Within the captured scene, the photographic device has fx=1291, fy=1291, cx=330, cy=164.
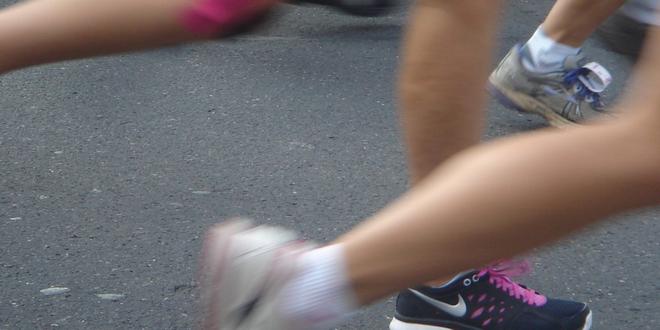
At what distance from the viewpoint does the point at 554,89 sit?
388cm

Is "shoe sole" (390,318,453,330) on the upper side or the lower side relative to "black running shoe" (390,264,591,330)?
lower

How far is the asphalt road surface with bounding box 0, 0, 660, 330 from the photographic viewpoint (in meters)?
2.96

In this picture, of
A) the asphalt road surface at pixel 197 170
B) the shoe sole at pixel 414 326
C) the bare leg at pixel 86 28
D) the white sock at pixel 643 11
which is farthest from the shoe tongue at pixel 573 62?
the bare leg at pixel 86 28

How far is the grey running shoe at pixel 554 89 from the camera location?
3854 mm

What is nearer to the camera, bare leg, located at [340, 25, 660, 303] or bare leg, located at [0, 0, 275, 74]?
bare leg, located at [340, 25, 660, 303]

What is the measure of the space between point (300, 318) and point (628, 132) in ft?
1.69

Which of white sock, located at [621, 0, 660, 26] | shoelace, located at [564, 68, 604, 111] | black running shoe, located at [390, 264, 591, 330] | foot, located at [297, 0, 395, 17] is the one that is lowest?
foot, located at [297, 0, 395, 17]

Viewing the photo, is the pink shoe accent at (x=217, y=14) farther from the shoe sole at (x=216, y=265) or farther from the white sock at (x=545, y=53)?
the white sock at (x=545, y=53)

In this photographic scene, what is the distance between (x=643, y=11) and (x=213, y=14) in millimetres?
673

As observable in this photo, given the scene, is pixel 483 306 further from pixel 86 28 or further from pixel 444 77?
pixel 86 28

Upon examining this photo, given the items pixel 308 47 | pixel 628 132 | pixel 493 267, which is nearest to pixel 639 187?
pixel 628 132

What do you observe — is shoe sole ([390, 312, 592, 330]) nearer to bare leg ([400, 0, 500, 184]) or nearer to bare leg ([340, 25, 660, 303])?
bare leg ([400, 0, 500, 184])

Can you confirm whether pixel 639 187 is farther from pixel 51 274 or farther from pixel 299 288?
pixel 51 274

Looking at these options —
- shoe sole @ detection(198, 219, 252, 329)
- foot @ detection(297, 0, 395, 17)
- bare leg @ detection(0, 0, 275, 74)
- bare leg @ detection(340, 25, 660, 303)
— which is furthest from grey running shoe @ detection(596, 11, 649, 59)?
foot @ detection(297, 0, 395, 17)
